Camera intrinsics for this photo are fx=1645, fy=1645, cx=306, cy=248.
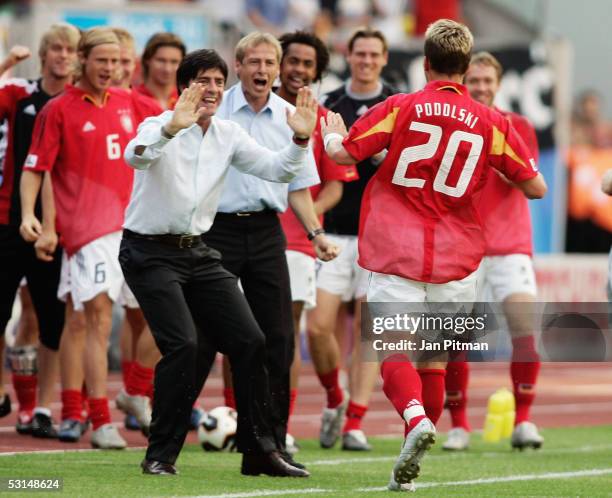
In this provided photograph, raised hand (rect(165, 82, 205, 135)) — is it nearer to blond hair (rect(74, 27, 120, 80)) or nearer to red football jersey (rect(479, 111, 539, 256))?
blond hair (rect(74, 27, 120, 80))

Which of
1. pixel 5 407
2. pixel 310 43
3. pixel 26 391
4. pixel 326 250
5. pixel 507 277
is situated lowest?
pixel 5 407

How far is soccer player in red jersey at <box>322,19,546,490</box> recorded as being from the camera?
8.31 meters

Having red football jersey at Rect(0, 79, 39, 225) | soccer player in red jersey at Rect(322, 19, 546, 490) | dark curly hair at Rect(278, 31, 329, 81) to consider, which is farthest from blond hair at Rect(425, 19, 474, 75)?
red football jersey at Rect(0, 79, 39, 225)

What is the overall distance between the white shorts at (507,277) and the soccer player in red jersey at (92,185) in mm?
2644

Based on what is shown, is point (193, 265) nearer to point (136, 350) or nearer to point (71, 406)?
point (71, 406)

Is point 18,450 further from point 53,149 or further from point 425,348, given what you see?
point 425,348

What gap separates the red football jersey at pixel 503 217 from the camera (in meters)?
11.4

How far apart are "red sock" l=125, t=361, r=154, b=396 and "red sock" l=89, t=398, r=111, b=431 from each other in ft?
1.74

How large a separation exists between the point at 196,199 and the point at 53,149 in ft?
6.31

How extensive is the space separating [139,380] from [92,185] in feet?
4.34

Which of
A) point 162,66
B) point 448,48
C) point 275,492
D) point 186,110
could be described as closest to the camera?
point 275,492

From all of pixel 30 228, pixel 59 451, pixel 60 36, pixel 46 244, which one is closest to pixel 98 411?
pixel 59 451

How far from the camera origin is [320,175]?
428 inches

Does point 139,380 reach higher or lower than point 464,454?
higher
